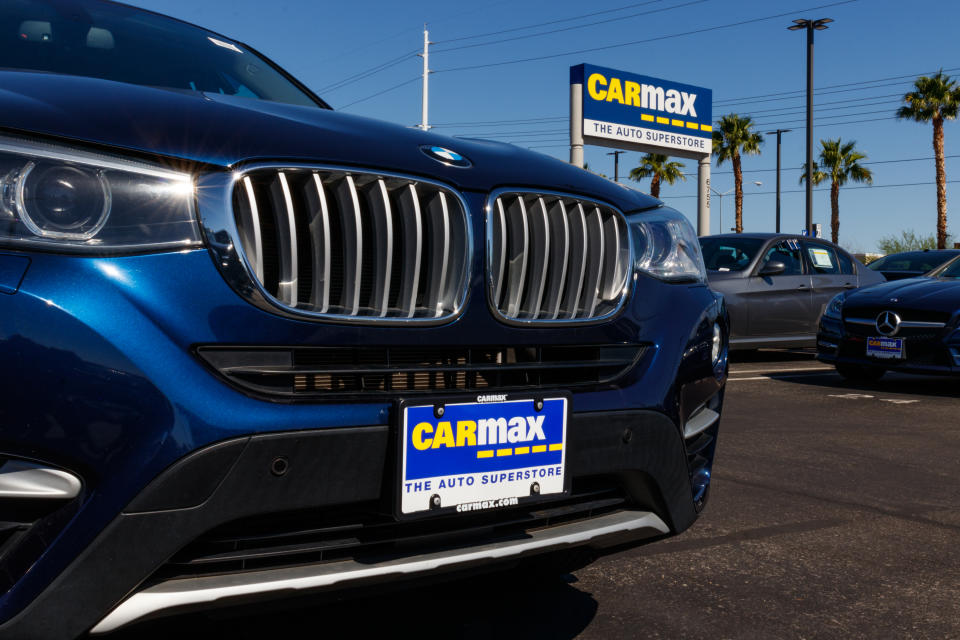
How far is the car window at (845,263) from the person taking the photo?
11.2 m

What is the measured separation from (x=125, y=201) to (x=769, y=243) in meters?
9.50

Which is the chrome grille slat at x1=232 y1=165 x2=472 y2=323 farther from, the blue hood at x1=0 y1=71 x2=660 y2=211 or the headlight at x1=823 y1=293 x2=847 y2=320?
the headlight at x1=823 y1=293 x2=847 y2=320

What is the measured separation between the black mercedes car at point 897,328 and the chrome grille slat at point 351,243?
6.55 meters

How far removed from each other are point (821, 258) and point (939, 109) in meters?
27.6

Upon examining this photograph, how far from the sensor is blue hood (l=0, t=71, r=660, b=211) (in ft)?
5.83

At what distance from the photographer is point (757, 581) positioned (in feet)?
9.78

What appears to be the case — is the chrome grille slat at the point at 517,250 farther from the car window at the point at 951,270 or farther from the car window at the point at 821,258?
the car window at the point at 821,258

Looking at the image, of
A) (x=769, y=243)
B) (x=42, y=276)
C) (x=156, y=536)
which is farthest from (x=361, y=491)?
(x=769, y=243)

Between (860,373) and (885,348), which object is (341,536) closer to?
(885,348)

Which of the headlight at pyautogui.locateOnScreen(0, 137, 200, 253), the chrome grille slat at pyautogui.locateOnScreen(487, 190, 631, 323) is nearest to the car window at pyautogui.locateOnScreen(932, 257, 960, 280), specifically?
the chrome grille slat at pyautogui.locateOnScreen(487, 190, 631, 323)

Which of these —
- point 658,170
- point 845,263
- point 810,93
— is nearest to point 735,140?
point 658,170

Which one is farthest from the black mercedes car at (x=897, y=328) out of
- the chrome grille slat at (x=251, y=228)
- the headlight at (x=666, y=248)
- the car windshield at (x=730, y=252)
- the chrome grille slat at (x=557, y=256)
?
the chrome grille slat at (x=251, y=228)

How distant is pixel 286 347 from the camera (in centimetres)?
179

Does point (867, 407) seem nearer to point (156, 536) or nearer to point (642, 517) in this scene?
point (642, 517)
